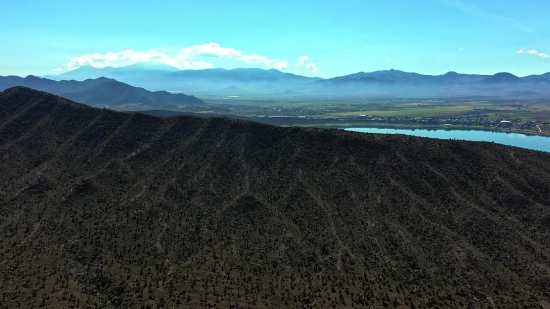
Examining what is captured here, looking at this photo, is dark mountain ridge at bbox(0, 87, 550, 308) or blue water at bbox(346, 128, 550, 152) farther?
blue water at bbox(346, 128, 550, 152)

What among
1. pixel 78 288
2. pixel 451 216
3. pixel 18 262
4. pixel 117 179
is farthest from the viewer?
pixel 117 179

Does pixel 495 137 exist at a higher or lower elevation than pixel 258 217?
higher

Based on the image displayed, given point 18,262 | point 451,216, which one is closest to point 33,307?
point 18,262

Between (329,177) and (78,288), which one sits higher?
(329,177)

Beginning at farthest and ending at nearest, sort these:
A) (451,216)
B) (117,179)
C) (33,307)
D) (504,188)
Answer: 1. (117,179)
2. (504,188)
3. (451,216)
4. (33,307)

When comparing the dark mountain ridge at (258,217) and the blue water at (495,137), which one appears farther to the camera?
the blue water at (495,137)

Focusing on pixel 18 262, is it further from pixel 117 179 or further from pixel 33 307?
pixel 117 179

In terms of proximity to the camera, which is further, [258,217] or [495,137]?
[495,137]

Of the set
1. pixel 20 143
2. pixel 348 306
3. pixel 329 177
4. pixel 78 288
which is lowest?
pixel 348 306
